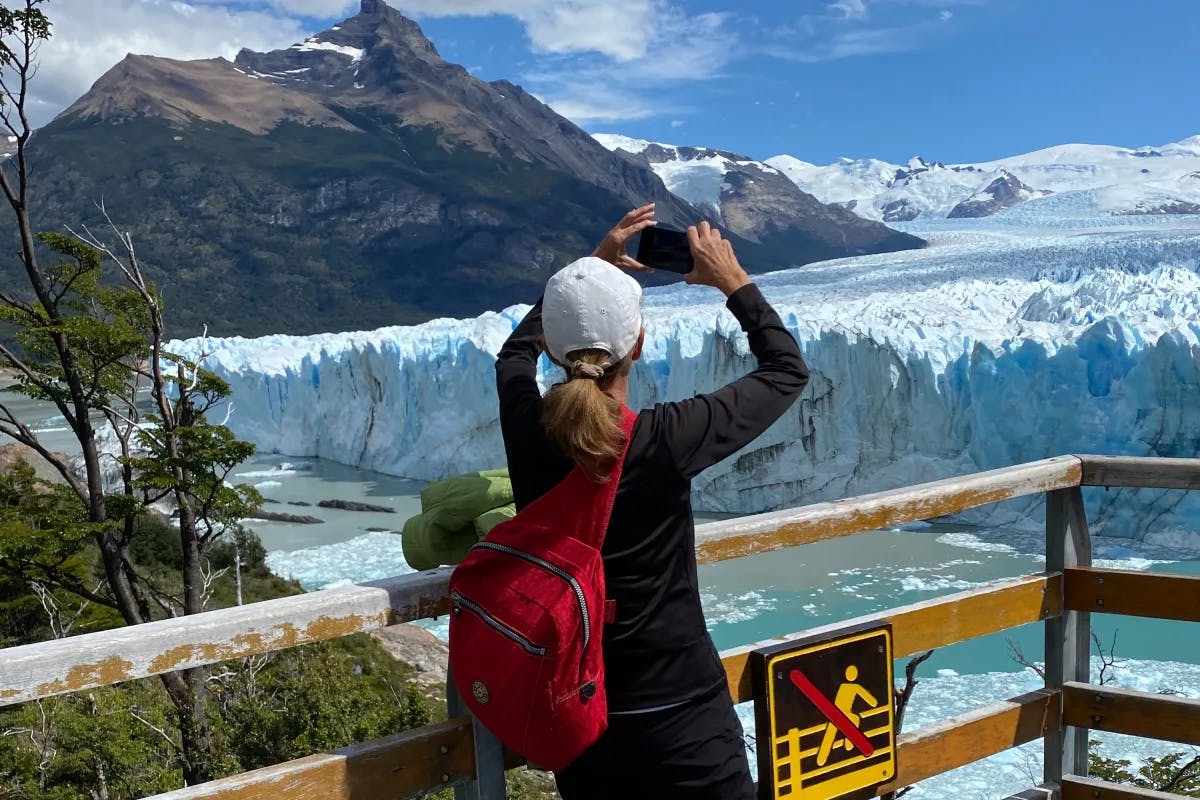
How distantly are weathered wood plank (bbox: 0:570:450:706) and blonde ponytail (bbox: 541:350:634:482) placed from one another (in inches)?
11.2

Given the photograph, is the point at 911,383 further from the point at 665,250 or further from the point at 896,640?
the point at 665,250

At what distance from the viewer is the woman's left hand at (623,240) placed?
1.44 meters

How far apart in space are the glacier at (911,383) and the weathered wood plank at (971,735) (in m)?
11.2

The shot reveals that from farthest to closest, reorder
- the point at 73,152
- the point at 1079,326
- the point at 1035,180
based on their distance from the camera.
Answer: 1. the point at 1035,180
2. the point at 73,152
3. the point at 1079,326

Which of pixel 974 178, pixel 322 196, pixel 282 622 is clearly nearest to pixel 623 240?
pixel 282 622

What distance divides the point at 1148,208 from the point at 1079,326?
4456 cm

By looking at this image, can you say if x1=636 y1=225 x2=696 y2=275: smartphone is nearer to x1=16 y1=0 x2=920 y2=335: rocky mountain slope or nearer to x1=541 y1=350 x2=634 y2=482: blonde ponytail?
x1=541 y1=350 x2=634 y2=482: blonde ponytail

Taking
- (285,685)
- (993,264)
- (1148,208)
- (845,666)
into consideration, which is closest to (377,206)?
(1148,208)

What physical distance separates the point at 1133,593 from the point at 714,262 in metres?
1.04

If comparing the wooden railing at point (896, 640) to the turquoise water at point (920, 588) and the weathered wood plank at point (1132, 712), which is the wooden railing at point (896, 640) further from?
the turquoise water at point (920, 588)

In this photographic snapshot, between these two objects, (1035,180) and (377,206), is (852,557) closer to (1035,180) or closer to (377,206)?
(377,206)

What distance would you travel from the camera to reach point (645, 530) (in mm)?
1196

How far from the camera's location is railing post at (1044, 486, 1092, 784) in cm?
191

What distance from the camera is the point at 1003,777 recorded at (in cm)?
698
